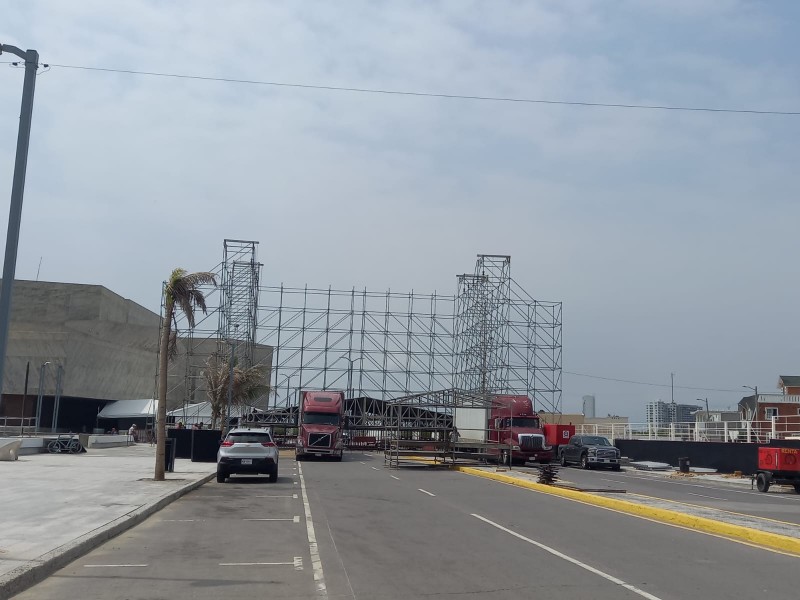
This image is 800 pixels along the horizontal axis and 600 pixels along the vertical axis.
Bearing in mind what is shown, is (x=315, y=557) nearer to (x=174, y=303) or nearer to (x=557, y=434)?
(x=174, y=303)

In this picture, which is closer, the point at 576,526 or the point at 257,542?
the point at 257,542

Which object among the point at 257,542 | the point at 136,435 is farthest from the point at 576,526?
the point at 136,435

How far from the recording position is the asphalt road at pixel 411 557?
9078 mm

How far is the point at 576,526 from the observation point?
14.9 metres

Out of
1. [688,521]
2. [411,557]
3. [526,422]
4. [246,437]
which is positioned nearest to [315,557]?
[411,557]

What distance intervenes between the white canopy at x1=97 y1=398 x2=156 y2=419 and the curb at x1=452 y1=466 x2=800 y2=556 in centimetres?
5633

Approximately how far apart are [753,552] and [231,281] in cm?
Result: 4699

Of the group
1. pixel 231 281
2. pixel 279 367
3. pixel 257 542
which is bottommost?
pixel 257 542

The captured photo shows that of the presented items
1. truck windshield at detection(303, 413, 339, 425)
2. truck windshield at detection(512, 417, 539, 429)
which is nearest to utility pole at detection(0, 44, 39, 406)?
truck windshield at detection(303, 413, 339, 425)

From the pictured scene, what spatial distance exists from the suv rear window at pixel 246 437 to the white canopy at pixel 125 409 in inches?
1957

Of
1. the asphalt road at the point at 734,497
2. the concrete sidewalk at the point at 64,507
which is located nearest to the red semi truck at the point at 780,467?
the asphalt road at the point at 734,497

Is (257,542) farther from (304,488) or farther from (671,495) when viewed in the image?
(671,495)

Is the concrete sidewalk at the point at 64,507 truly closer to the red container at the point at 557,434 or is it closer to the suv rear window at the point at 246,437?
the suv rear window at the point at 246,437

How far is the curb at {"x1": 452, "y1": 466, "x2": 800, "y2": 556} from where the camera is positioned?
12.8m
